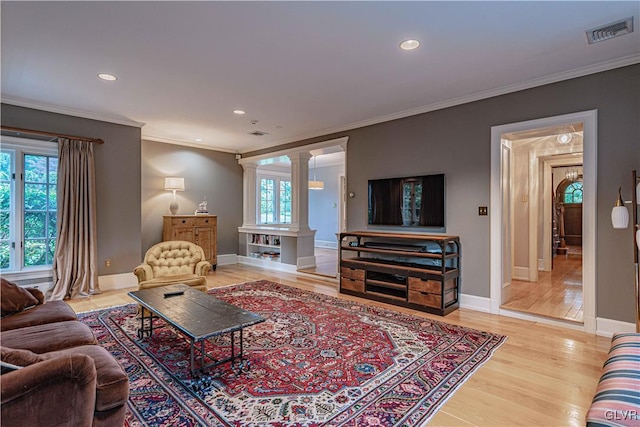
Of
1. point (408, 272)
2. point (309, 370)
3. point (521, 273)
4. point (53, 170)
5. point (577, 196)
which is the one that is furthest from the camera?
point (577, 196)

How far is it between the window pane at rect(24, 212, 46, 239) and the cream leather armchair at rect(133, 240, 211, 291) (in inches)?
70.3

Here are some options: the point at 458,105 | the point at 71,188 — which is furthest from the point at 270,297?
the point at 458,105

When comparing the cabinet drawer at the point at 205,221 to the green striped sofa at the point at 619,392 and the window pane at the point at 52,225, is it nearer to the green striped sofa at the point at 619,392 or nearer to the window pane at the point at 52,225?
the window pane at the point at 52,225

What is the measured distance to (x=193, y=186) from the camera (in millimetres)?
6734

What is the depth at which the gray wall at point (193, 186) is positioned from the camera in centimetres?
612

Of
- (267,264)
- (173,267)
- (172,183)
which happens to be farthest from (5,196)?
(267,264)

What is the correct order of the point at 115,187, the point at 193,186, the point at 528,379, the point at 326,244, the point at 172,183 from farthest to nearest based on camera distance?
the point at 326,244 < the point at 193,186 < the point at 172,183 < the point at 115,187 < the point at 528,379

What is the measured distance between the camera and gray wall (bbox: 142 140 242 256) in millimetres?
6121

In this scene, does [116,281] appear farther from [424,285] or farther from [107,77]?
[424,285]

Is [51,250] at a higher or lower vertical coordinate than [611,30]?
lower

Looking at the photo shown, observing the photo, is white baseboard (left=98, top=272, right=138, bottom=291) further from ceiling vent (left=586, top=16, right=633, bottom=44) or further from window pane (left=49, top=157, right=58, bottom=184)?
ceiling vent (left=586, top=16, right=633, bottom=44)

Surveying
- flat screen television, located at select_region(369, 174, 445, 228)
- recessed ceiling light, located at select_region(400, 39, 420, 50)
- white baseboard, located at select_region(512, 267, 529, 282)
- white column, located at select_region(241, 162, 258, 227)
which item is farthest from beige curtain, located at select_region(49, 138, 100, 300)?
white baseboard, located at select_region(512, 267, 529, 282)

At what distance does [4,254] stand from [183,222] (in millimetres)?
2461

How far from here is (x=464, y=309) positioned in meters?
4.02
